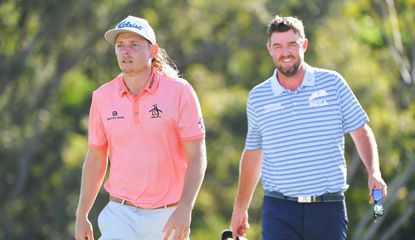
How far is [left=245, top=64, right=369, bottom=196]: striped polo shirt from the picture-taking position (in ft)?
23.3

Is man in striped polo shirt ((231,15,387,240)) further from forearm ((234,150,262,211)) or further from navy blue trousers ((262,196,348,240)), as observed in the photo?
forearm ((234,150,262,211))

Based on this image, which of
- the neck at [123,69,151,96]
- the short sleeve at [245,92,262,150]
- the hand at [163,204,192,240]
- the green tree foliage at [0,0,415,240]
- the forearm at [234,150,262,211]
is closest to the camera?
the hand at [163,204,192,240]

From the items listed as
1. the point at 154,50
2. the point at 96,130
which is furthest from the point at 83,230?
the point at 154,50

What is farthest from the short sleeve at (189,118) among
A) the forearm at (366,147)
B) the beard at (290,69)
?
the forearm at (366,147)

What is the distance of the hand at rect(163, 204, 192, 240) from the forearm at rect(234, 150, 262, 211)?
101cm

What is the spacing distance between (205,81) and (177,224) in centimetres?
2044

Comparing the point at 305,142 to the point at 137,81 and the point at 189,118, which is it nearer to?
the point at 189,118

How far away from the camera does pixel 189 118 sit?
22.3 feet

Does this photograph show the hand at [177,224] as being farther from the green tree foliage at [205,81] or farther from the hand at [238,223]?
the green tree foliage at [205,81]

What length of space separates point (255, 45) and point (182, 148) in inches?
729

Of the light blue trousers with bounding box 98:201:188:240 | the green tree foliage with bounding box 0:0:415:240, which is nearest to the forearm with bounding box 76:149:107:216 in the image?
the light blue trousers with bounding box 98:201:188:240

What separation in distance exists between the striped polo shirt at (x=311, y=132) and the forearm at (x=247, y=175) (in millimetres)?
224

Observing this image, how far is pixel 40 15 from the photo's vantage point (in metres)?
23.9

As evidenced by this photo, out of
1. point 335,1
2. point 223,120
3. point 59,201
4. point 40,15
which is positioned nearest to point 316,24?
point 335,1
